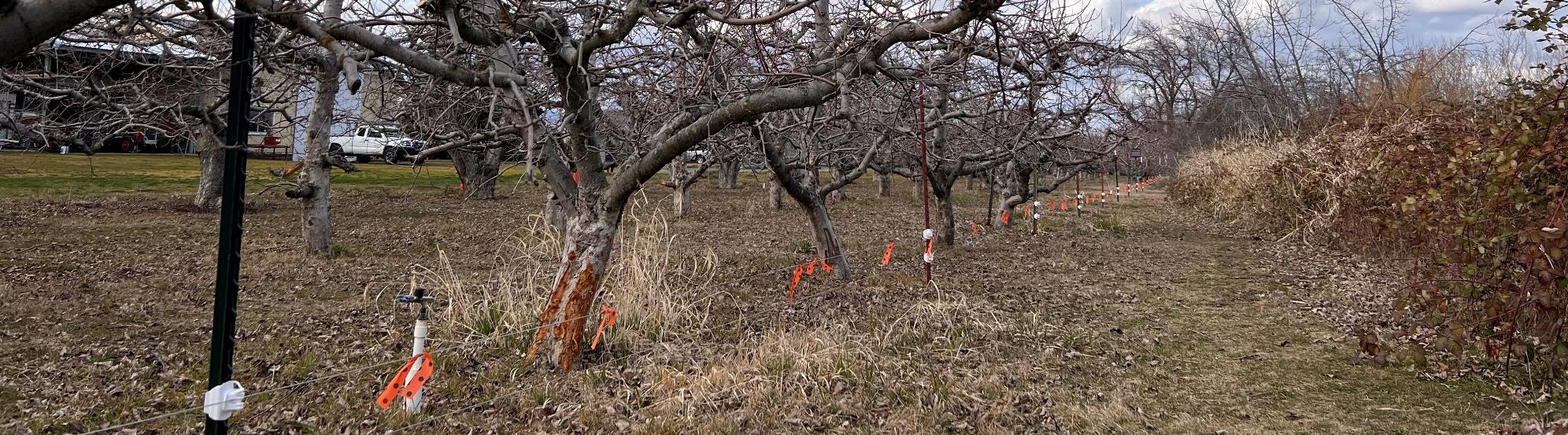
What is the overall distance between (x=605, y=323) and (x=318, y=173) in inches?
228

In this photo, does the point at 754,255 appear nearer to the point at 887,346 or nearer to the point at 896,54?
the point at 896,54

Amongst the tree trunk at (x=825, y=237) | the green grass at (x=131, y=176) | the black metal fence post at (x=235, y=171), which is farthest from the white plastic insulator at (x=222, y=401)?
the green grass at (x=131, y=176)

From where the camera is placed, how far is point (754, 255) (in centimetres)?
1142

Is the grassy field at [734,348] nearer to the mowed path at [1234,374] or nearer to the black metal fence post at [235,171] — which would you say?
the mowed path at [1234,374]

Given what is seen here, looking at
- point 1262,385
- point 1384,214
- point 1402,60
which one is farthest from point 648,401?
point 1402,60

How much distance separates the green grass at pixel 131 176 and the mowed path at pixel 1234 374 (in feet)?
38.8

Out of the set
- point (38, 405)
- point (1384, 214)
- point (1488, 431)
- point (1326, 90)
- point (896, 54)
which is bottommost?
point (38, 405)

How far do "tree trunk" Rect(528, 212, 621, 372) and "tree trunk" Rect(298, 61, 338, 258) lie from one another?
491 centimetres

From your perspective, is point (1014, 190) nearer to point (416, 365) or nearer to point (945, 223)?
point (945, 223)

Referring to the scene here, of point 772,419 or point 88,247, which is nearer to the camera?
point 772,419

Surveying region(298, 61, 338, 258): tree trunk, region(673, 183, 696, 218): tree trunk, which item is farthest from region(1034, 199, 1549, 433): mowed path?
region(673, 183, 696, 218): tree trunk

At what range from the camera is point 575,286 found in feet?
18.2

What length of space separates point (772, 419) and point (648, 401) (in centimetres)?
73

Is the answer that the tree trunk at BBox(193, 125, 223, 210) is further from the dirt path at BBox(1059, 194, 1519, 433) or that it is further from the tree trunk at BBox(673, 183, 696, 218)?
the dirt path at BBox(1059, 194, 1519, 433)
